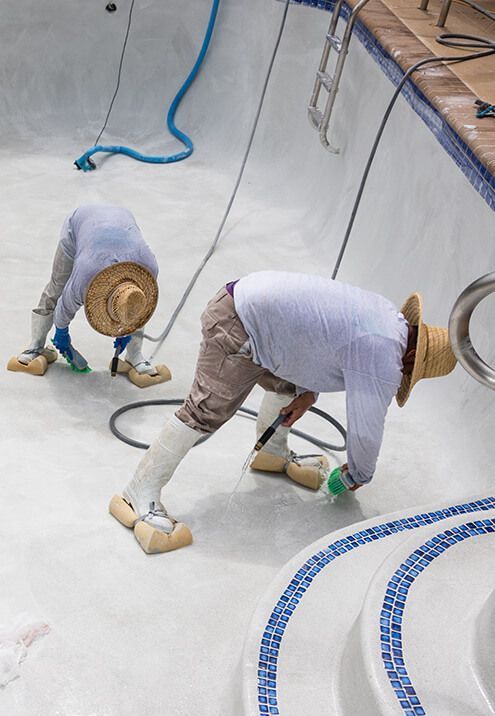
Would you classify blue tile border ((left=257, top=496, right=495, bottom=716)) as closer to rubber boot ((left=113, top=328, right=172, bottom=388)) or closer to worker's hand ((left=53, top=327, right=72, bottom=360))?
rubber boot ((left=113, top=328, right=172, bottom=388))

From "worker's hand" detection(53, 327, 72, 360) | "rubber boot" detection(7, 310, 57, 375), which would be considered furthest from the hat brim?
"rubber boot" detection(7, 310, 57, 375)

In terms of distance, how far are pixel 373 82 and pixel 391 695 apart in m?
3.47

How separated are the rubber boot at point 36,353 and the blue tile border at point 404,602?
5.93ft

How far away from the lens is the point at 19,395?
364 centimetres

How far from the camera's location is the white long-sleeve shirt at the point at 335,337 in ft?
9.04

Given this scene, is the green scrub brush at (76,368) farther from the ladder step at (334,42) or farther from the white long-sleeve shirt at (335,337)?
the ladder step at (334,42)

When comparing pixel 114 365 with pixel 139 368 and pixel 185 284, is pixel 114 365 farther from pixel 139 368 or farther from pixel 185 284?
pixel 185 284

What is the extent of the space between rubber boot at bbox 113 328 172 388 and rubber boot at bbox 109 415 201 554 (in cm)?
83

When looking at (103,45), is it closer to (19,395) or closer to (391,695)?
(19,395)

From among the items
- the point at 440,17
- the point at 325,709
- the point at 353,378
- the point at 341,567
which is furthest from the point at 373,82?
the point at 325,709

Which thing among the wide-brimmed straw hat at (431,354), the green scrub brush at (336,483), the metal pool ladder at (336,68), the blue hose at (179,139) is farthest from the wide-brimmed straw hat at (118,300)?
the blue hose at (179,139)

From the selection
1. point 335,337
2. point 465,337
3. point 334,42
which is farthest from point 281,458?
point 334,42

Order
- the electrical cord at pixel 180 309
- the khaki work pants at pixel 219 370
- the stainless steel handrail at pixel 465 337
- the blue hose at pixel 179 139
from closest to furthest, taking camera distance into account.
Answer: the stainless steel handrail at pixel 465 337 → the khaki work pants at pixel 219 370 → the electrical cord at pixel 180 309 → the blue hose at pixel 179 139

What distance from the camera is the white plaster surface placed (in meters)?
2.63
